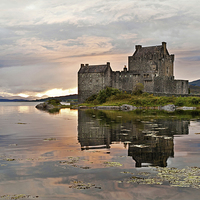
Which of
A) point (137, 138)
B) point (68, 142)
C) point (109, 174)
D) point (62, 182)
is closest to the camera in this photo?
point (62, 182)

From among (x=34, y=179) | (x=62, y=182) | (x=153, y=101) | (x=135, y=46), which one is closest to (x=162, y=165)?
(x=62, y=182)

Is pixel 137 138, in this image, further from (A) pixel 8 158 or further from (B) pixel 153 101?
(B) pixel 153 101

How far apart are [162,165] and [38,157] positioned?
4.73 metres

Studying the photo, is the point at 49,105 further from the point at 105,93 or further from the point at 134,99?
the point at 134,99

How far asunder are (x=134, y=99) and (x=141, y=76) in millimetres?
10802

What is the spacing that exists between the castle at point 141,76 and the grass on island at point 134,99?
4.10 m

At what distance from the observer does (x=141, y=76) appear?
80.0m

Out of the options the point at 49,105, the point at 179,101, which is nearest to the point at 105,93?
the point at 49,105

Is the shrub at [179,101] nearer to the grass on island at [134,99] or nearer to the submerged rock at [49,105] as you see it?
the grass on island at [134,99]

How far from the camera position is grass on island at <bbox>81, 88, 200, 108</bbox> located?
67.4 metres

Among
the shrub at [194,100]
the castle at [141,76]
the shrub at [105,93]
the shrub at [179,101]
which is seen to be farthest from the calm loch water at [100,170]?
the castle at [141,76]

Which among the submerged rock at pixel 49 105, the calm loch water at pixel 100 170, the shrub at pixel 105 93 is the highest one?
the shrub at pixel 105 93

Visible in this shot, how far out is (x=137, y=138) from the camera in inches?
615

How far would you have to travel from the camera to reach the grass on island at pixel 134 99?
Answer: 67438 mm
